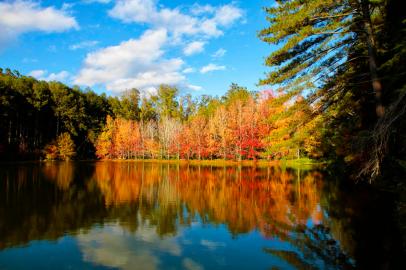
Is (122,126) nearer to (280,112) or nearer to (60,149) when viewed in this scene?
(60,149)

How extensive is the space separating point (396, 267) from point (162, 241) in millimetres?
5391

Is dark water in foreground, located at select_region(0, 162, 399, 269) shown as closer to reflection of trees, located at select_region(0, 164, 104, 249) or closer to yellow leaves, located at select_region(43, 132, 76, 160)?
reflection of trees, located at select_region(0, 164, 104, 249)

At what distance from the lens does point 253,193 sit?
16219 mm

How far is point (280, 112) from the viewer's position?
13008 millimetres

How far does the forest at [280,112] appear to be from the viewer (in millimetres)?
10781

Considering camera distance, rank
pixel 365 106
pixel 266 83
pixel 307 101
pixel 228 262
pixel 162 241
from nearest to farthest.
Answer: pixel 228 262
pixel 162 241
pixel 307 101
pixel 266 83
pixel 365 106

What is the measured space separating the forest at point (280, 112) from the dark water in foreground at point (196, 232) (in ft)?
6.34

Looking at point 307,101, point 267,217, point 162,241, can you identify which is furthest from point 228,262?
point 307,101

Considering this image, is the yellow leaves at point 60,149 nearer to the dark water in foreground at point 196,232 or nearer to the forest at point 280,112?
the forest at point 280,112

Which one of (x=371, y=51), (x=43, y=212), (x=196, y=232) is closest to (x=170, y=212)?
(x=196, y=232)

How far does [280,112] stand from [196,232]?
657 centimetres

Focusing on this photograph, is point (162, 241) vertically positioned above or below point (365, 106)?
below

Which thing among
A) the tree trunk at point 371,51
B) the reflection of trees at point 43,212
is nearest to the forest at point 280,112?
the tree trunk at point 371,51

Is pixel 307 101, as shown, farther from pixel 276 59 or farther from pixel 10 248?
pixel 10 248
